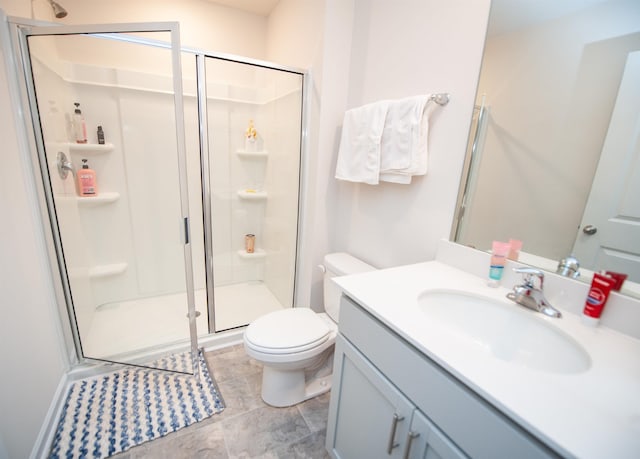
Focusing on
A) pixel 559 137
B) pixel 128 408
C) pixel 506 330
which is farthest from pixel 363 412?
pixel 128 408

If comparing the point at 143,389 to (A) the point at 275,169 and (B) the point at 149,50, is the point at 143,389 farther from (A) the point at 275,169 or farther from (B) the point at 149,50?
(B) the point at 149,50

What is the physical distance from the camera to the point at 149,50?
1762mm

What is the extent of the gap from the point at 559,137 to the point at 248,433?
1.80 meters

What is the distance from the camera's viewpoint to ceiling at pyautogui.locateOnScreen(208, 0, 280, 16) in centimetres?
224

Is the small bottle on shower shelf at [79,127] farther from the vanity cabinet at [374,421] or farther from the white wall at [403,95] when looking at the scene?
the vanity cabinet at [374,421]

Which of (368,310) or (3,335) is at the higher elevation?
(368,310)

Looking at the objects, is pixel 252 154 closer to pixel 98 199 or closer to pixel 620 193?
pixel 98 199

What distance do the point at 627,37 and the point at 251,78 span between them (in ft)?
7.07

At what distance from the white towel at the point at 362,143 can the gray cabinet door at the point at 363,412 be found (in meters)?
0.87

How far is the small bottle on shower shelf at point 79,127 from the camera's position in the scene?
6.08 ft

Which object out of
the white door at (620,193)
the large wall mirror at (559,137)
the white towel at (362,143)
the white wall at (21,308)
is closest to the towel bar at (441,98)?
the large wall mirror at (559,137)

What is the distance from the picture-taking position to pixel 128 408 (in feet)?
4.68

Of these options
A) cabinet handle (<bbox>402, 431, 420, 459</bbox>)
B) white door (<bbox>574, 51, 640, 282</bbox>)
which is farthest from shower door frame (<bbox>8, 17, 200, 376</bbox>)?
white door (<bbox>574, 51, 640, 282</bbox>)

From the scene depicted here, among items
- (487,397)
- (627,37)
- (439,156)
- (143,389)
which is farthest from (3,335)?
(627,37)
